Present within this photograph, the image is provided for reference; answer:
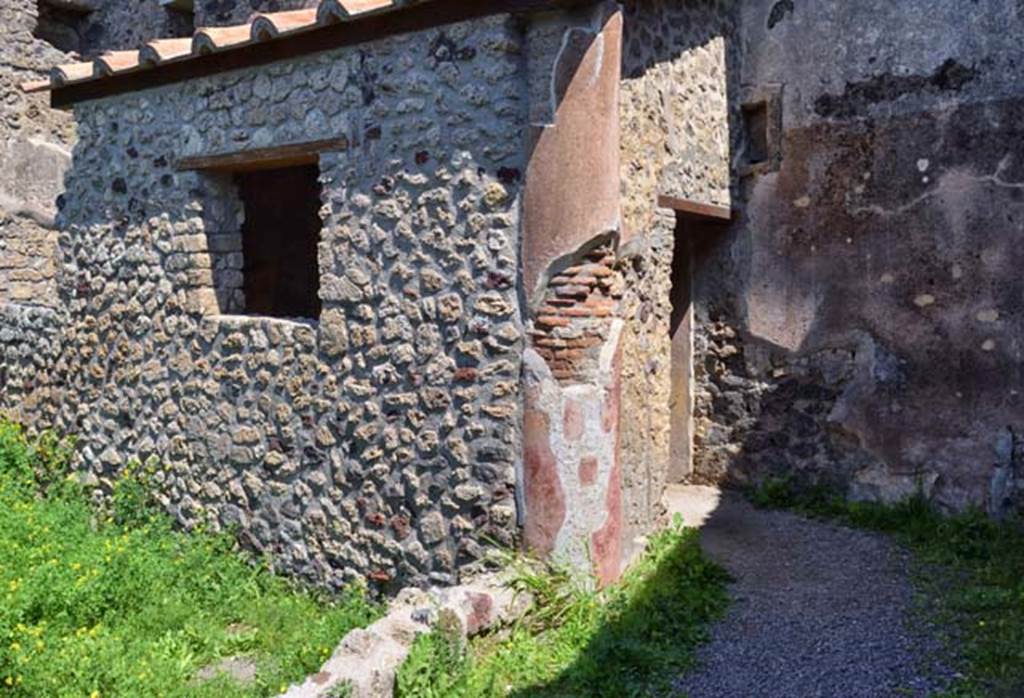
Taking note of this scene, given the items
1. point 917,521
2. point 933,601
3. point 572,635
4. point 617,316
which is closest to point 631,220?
point 617,316

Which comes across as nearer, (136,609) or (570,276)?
(570,276)

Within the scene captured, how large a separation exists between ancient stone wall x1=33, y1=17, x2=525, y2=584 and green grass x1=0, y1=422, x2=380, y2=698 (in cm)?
24

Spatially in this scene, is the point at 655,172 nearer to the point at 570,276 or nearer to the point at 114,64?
the point at 570,276

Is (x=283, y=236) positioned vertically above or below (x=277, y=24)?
below

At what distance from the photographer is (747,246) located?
732 cm

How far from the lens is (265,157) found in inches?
229

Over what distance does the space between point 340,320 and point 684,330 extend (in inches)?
125

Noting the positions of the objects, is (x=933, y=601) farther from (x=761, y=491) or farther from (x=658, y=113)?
(x=658, y=113)

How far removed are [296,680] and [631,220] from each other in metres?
2.93

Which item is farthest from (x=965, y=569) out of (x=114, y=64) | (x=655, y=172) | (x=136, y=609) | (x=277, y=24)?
(x=114, y=64)

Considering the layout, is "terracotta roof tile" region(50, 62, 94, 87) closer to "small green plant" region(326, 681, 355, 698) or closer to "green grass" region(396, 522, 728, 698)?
"green grass" region(396, 522, 728, 698)

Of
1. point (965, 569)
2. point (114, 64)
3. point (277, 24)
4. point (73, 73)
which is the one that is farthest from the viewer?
point (73, 73)

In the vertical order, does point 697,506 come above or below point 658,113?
below

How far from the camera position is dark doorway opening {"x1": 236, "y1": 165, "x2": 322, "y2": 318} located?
7969 millimetres
